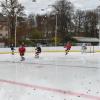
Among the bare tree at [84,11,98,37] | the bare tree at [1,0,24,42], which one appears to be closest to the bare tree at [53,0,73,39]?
the bare tree at [84,11,98,37]

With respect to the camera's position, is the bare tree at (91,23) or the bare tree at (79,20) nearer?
the bare tree at (91,23)

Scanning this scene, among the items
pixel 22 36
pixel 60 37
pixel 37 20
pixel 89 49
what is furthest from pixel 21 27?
pixel 89 49

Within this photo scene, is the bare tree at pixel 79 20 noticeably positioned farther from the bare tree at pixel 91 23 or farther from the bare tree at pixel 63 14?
the bare tree at pixel 63 14

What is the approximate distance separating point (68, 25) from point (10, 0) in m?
17.6

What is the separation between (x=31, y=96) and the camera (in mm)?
A: 8156

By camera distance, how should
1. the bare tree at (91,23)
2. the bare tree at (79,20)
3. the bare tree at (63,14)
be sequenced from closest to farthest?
1. the bare tree at (63,14)
2. the bare tree at (91,23)
3. the bare tree at (79,20)

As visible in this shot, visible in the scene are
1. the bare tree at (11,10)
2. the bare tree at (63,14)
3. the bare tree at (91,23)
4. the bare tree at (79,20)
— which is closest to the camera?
the bare tree at (11,10)

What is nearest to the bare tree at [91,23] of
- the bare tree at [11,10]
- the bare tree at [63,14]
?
the bare tree at [63,14]

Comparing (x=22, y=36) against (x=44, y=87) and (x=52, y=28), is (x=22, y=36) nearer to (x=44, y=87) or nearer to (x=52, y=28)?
(x=52, y=28)

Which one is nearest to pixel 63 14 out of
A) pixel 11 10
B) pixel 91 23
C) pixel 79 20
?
pixel 79 20

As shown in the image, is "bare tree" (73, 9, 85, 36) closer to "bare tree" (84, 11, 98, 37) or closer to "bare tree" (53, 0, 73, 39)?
"bare tree" (84, 11, 98, 37)

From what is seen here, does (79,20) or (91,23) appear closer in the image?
(91,23)

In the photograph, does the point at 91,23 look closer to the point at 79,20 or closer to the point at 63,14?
the point at 79,20

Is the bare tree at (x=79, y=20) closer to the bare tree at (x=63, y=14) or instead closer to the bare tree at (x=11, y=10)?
the bare tree at (x=63, y=14)
